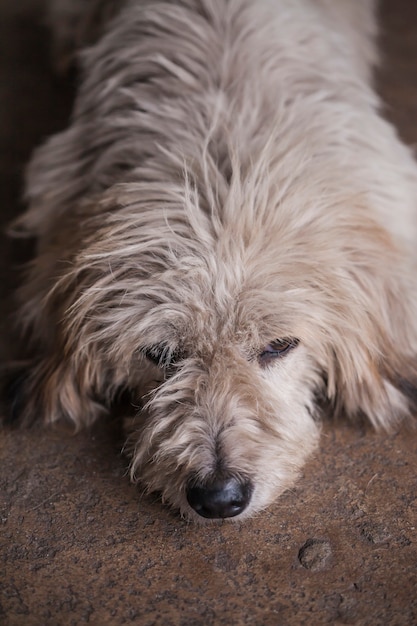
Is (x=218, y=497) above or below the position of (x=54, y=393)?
above

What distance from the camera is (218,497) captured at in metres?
1.92

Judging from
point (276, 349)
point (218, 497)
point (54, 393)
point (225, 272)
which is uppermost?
point (225, 272)

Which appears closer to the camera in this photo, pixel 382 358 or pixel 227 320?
pixel 227 320

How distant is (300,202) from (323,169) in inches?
6.4

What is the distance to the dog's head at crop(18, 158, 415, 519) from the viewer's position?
197 cm

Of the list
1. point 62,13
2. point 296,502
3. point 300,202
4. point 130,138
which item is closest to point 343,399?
point 296,502

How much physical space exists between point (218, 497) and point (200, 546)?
0.66 feet

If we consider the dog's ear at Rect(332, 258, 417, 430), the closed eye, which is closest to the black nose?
the closed eye

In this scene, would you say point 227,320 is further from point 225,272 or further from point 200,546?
point 200,546

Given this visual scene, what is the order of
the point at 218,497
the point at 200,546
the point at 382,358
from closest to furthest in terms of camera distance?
the point at 218,497, the point at 200,546, the point at 382,358

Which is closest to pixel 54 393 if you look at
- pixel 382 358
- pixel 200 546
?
pixel 200 546

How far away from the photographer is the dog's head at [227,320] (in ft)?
6.46

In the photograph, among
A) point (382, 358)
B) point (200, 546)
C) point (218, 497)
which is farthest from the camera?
point (382, 358)

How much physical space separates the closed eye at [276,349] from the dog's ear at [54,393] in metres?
0.50
